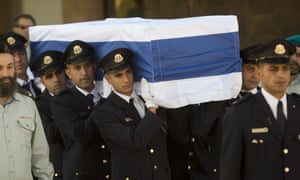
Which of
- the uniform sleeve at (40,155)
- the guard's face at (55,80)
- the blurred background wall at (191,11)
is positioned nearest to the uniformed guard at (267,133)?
the uniform sleeve at (40,155)

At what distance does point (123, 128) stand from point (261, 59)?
1.31 meters

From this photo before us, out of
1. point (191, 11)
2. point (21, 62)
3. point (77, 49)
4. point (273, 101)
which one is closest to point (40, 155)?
point (77, 49)

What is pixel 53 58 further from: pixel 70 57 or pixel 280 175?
pixel 280 175

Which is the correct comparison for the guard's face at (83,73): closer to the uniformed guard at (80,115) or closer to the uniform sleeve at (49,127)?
the uniformed guard at (80,115)

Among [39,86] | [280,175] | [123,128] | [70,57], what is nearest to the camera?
[280,175]

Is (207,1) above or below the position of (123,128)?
above

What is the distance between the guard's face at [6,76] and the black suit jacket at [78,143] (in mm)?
1107

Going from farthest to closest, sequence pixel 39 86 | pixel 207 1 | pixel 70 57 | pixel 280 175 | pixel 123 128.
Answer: pixel 207 1 < pixel 39 86 < pixel 70 57 < pixel 123 128 < pixel 280 175

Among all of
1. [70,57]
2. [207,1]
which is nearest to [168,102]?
[70,57]

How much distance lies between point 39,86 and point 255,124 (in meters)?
3.21

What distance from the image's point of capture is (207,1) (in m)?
15.0

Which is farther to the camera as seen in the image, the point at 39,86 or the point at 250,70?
the point at 39,86

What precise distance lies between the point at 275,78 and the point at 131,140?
135 cm

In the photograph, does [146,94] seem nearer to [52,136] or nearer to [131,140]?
[131,140]
